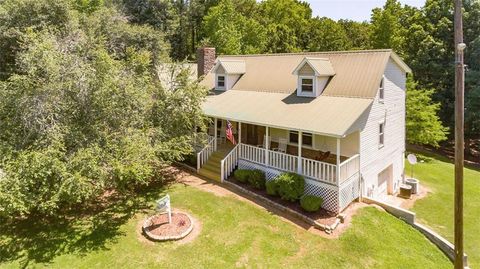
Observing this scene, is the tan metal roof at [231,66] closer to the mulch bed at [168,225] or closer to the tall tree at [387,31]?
the mulch bed at [168,225]

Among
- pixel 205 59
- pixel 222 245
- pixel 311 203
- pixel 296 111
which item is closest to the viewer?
pixel 222 245

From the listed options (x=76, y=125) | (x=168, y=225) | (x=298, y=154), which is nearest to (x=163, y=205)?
(x=168, y=225)

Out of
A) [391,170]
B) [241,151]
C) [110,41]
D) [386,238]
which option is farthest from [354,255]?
[110,41]

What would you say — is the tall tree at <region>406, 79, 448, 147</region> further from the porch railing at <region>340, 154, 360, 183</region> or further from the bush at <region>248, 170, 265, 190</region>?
the bush at <region>248, 170, 265, 190</region>

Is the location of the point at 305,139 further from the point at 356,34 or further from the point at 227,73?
the point at 356,34

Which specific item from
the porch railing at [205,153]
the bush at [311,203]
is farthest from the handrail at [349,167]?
the porch railing at [205,153]

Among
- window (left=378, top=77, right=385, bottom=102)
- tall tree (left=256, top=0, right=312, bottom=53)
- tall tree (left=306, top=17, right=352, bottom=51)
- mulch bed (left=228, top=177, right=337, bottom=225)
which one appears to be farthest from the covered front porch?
tall tree (left=306, top=17, right=352, bottom=51)

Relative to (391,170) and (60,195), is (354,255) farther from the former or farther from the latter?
(60,195)
